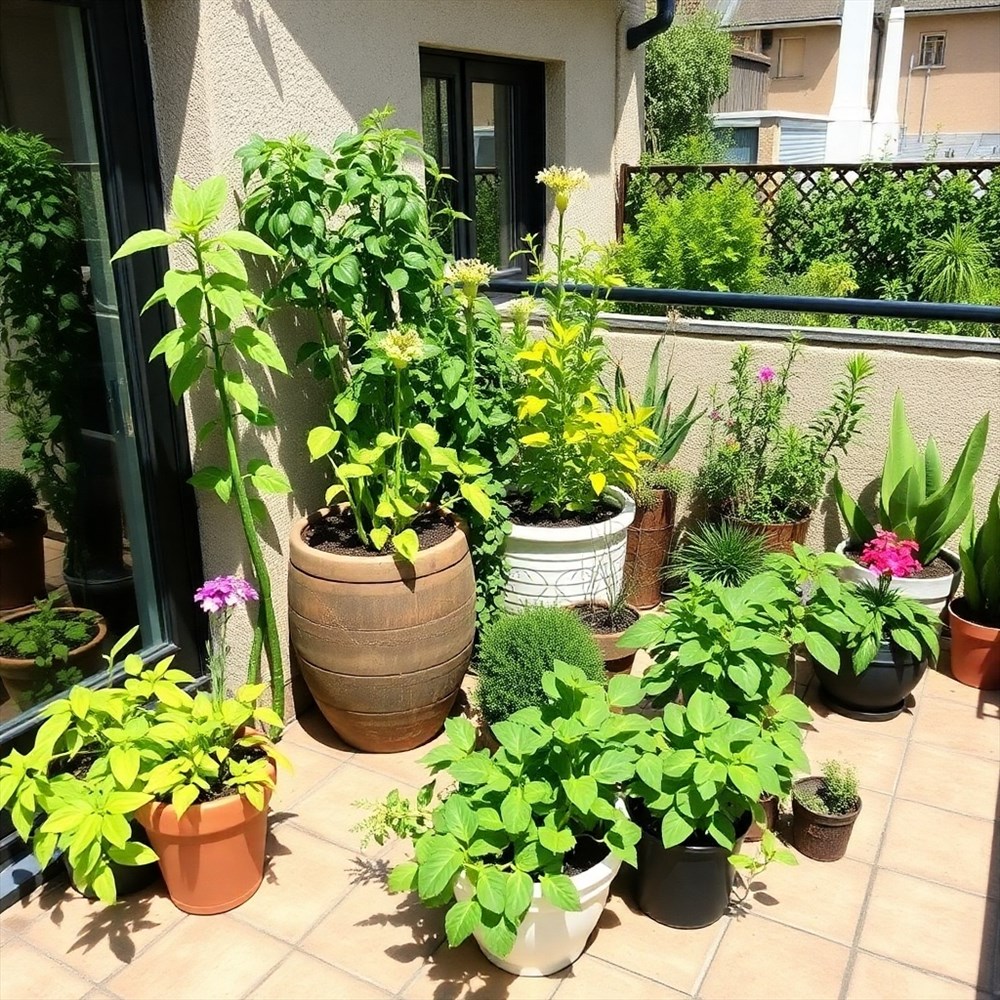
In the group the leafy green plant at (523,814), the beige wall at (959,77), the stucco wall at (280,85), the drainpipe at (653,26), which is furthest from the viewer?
the beige wall at (959,77)

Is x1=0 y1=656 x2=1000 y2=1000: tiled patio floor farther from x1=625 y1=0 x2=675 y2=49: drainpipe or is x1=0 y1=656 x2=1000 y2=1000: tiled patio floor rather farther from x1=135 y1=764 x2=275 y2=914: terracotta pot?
x1=625 y1=0 x2=675 y2=49: drainpipe

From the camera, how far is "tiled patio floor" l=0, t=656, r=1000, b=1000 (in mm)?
2330

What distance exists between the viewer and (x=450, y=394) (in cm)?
330

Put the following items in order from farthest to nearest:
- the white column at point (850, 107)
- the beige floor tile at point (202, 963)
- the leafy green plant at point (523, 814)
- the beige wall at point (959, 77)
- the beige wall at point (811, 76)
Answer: the beige wall at point (959, 77) < the beige wall at point (811, 76) < the white column at point (850, 107) < the beige floor tile at point (202, 963) < the leafy green plant at point (523, 814)

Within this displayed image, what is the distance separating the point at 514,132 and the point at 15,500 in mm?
3731

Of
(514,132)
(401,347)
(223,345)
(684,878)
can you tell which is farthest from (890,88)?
(684,878)

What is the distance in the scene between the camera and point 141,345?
2971 millimetres

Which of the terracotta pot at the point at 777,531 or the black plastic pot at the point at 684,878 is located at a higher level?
the terracotta pot at the point at 777,531

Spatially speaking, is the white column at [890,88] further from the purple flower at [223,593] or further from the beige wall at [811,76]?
the purple flower at [223,593]

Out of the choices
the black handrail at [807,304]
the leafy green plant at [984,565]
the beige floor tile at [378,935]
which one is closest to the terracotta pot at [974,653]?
the leafy green plant at [984,565]

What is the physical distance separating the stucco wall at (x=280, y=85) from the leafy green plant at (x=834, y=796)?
186 centimetres

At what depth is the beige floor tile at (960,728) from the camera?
131 inches

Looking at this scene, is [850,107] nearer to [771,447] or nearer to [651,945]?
[771,447]

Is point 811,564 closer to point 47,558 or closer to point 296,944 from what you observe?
point 296,944
